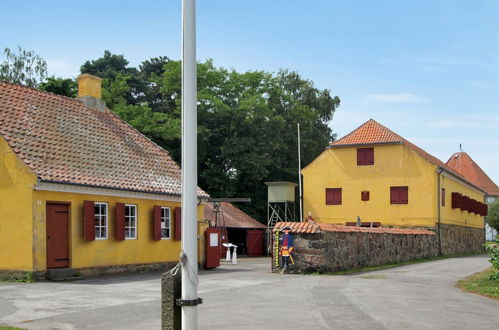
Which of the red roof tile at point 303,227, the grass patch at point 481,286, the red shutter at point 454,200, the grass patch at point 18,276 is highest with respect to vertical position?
the red shutter at point 454,200

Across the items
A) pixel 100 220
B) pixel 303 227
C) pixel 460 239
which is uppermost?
pixel 100 220

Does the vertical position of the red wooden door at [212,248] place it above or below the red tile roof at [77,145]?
below

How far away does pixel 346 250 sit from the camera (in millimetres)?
23688

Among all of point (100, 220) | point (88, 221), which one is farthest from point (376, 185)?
point (88, 221)

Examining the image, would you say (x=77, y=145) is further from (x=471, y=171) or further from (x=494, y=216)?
(x=471, y=171)

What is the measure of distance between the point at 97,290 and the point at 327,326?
7738mm

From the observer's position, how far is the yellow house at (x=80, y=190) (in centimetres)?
1830

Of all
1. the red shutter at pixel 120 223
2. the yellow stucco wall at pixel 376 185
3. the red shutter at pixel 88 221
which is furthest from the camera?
the yellow stucco wall at pixel 376 185

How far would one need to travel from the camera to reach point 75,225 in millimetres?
19531

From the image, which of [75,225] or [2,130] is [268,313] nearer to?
[75,225]

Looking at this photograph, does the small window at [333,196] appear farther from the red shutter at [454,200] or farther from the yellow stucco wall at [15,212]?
the yellow stucco wall at [15,212]

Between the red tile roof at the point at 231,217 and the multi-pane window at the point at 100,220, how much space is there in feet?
67.9

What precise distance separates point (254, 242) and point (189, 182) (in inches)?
1492

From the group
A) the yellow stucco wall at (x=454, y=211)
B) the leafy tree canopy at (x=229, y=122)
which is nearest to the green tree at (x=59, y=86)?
the leafy tree canopy at (x=229, y=122)
